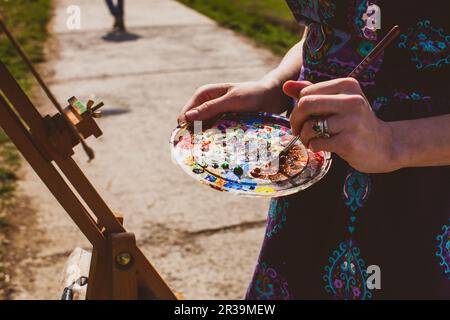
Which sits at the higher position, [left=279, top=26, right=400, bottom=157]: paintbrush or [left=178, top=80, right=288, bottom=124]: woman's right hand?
[left=279, top=26, right=400, bottom=157]: paintbrush

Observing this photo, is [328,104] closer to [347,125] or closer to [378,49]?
[347,125]

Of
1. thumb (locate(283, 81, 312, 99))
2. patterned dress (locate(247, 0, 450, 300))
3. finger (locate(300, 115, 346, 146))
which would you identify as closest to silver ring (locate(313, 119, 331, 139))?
finger (locate(300, 115, 346, 146))

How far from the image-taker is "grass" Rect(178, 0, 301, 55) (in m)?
7.02

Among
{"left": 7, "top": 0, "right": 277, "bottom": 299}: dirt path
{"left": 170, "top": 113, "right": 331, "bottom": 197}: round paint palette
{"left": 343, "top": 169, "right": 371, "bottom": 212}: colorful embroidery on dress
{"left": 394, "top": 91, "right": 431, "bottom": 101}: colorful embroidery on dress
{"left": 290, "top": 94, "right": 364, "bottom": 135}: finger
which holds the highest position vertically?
{"left": 290, "top": 94, "right": 364, "bottom": 135}: finger

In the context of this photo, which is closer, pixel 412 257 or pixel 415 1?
pixel 415 1

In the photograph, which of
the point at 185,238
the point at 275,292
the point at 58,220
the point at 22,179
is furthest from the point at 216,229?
the point at 275,292

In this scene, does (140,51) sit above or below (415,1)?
below

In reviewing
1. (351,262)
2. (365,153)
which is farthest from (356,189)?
(365,153)

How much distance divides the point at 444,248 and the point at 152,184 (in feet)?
9.05

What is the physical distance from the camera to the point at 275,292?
1438 millimetres

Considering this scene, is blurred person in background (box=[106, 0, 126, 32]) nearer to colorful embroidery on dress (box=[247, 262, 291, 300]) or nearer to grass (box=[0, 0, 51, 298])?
grass (box=[0, 0, 51, 298])

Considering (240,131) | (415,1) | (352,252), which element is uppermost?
(415,1)
